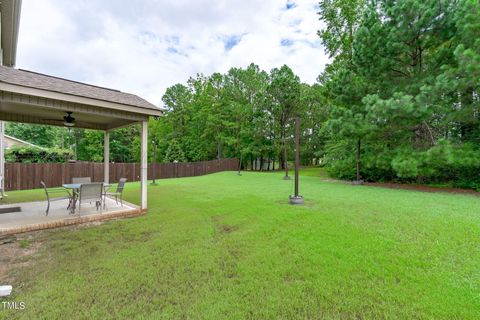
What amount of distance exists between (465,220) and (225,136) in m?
23.9

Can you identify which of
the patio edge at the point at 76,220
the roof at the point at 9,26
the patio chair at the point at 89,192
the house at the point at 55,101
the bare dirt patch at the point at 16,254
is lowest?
the bare dirt patch at the point at 16,254

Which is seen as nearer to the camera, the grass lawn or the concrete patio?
the grass lawn

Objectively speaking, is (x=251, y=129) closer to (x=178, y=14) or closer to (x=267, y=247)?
(x=178, y=14)

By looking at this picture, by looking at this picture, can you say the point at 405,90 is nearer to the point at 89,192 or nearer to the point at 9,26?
the point at 89,192

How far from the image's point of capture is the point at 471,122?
916 cm

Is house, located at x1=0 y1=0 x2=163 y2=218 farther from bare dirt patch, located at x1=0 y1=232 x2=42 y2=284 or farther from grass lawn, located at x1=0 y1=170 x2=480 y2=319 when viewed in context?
grass lawn, located at x1=0 y1=170 x2=480 y2=319

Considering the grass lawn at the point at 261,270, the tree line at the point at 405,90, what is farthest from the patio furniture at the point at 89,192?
the tree line at the point at 405,90

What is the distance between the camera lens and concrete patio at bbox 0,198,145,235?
4473 mm

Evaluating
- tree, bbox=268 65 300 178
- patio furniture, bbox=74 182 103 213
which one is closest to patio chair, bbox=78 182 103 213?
patio furniture, bbox=74 182 103 213

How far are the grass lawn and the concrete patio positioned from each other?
407mm

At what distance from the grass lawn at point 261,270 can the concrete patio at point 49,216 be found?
41cm

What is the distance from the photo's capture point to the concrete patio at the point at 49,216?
14.7 feet

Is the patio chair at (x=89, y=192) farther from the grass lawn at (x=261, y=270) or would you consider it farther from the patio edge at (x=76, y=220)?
the grass lawn at (x=261, y=270)

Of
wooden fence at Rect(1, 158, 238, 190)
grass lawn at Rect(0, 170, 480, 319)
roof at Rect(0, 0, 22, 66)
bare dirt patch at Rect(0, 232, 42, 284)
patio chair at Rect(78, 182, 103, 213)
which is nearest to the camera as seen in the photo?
grass lawn at Rect(0, 170, 480, 319)
